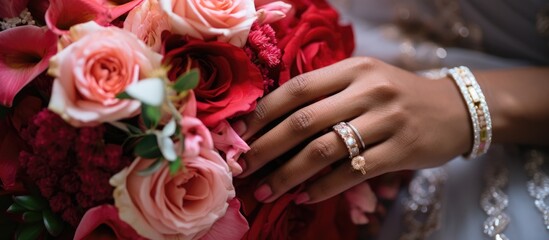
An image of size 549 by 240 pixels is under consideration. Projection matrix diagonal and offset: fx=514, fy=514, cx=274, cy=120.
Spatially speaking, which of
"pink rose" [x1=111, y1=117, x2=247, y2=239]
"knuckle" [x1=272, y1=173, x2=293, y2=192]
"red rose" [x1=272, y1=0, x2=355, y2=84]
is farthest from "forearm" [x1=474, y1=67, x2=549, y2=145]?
"pink rose" [x1=111, y1=117, x2=247, y2=239]

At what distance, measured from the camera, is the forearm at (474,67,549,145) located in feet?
2.57

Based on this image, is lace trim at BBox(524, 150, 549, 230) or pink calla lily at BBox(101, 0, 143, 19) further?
lace trim at BBox(524, 150, 549, 230)

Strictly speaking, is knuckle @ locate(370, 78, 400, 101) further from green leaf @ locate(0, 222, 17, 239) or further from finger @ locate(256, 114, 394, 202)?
green leaf @ locate(0, 222, 17, 239)

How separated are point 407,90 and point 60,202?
448 mm

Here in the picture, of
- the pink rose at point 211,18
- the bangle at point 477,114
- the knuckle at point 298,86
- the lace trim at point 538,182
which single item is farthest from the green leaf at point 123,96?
the lace trim at point 538,182

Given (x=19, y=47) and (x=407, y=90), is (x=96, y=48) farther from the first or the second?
(x=407, y=90)

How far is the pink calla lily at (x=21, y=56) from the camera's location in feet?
1.75

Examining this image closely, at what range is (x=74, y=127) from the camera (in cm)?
49

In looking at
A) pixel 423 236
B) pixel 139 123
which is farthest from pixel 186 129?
pixel 423 236

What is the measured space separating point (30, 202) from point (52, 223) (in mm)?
31

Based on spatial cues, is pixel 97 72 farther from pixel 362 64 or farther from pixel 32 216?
pixel 362 64

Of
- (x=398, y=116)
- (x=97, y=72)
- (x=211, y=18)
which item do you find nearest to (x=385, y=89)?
(x=398, y=116)

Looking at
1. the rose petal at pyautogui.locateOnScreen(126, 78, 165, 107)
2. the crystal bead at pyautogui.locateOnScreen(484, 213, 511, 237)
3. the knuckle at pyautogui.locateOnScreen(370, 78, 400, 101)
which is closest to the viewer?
the rose petal at pyautogui.locateOnScreen(126, 78, 165, 107)

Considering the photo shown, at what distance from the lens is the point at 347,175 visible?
621mm
